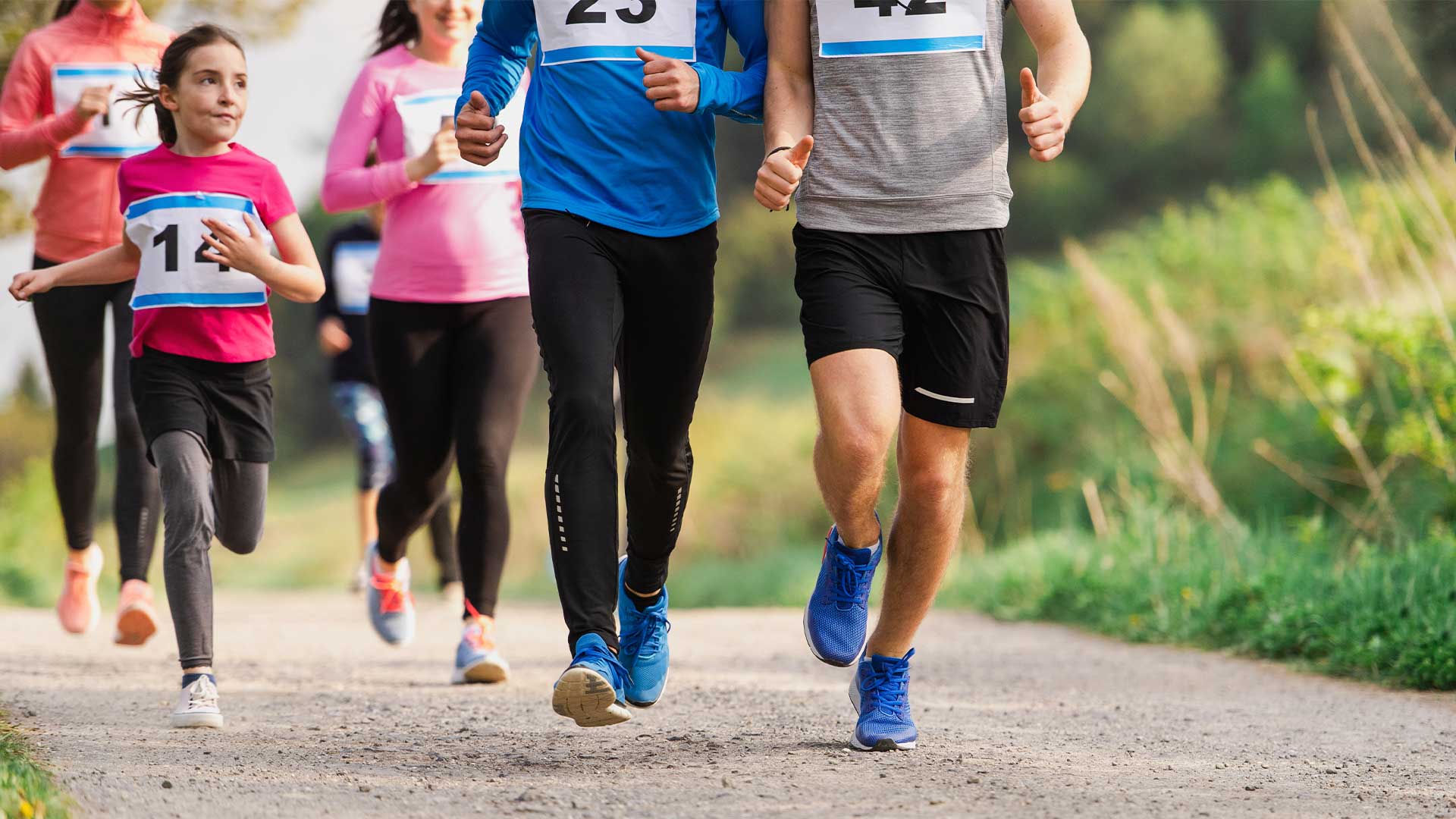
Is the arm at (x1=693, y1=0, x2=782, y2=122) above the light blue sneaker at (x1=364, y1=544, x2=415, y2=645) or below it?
above

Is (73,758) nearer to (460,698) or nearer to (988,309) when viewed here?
(460,698)

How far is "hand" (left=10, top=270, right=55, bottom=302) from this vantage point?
4625 mm

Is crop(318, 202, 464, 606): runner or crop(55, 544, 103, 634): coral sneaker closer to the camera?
crop(55, 544, 103, 634): coral sneaker

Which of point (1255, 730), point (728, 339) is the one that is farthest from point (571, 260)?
point (728, 339)

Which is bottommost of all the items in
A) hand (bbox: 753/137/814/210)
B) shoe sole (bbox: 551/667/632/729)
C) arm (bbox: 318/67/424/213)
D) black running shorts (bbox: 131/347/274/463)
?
shoe sole (bbox: 551/667/632/729)

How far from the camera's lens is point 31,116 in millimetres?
5758

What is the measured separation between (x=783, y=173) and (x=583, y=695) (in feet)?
4.19

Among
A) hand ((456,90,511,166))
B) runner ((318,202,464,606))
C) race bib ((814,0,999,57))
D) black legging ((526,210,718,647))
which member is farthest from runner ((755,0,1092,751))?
runner ((318,202,464,606))

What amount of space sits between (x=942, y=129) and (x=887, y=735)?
5.05 ft

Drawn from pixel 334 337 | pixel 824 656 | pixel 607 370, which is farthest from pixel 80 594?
pixel 334 337

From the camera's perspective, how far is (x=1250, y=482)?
10.8 m

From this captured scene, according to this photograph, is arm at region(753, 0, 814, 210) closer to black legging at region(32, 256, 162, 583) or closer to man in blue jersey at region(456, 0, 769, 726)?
man in blue jersey at region(456, 0, 769, 726)

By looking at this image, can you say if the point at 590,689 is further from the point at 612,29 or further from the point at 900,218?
the point at 612,29

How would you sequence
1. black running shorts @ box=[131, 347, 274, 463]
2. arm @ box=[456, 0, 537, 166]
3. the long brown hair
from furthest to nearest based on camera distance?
the long brown hair < black running shorts @ box=[131, 347, 274, 463] < arm @ box=[456, 0, 537, 166]
